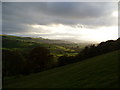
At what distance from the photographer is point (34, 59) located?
4566 centimetres

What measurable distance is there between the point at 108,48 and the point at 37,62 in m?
30.5

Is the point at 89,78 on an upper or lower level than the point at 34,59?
upper

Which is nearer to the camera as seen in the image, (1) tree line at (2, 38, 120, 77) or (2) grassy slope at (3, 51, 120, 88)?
(2) grassy slope at (3, 51, 120, 88)

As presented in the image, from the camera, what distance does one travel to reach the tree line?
35.0 meters

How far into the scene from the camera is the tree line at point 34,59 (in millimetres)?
35000

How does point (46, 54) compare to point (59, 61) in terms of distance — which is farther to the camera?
point (59, 61)

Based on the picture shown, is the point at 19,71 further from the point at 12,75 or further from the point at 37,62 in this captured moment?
the point at 37,62

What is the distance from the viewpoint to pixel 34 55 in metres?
46.1

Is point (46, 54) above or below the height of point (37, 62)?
above

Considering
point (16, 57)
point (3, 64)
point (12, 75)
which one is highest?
point (16, 57)

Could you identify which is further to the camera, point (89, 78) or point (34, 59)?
point (34, 59)

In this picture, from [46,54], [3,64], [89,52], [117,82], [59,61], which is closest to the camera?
[117,82]

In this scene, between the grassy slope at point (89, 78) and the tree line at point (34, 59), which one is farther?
the tree line at point (34, 59)

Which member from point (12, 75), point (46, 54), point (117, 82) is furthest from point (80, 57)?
point (117, 82)
